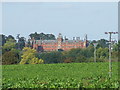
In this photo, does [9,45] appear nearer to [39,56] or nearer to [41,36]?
[39,56]

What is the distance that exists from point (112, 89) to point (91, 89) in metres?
0.54

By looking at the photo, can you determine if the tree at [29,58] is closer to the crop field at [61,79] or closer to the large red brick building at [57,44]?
the large red brick building at [57,44]

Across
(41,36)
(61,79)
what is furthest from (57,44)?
(61,79)

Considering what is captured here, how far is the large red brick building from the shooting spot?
56250mm

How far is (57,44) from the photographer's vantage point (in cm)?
6119

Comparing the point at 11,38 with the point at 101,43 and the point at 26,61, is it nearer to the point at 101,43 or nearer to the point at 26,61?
the point at 26,61

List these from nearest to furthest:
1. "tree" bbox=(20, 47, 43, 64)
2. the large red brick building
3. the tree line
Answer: the tree line
"tree" bbox=(20, 47, 43, 64)
the large red brick building

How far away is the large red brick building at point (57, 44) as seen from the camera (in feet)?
185

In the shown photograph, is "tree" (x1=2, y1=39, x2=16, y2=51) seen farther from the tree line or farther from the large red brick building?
the large red brick building

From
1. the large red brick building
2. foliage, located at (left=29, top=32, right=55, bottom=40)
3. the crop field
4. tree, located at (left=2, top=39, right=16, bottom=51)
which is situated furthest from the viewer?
foliage, located at (left=29, top=32, right=55, bottom=40)

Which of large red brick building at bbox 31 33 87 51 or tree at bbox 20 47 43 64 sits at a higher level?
large red brick building at bbox 31 33 87 51

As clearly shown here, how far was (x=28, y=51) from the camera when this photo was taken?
42.6m

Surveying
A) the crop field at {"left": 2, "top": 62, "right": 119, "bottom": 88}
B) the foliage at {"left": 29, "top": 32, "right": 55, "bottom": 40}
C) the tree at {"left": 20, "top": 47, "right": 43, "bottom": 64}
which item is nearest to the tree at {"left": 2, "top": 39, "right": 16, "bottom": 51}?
the tree at {"left": 20, "top": 47, "right": 43, "bottom": 64}

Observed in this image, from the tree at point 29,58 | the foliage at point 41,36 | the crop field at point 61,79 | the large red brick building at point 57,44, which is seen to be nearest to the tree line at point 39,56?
the tree at point 29,58
